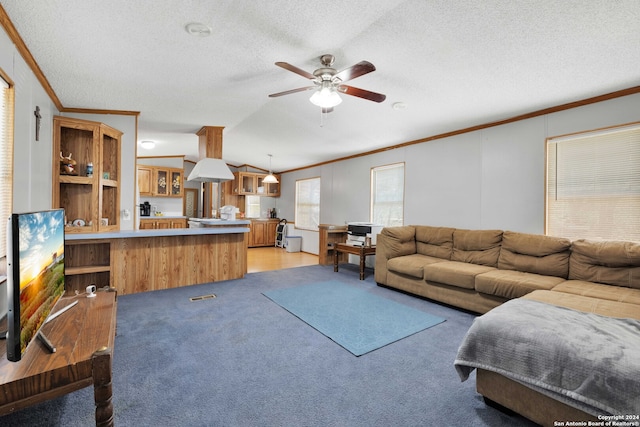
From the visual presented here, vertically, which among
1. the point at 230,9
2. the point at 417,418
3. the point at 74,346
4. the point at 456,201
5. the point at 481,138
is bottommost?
the point at 417,418

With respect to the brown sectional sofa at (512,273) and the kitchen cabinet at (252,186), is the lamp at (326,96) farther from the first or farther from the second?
the kitchen cabinet at (252,186)

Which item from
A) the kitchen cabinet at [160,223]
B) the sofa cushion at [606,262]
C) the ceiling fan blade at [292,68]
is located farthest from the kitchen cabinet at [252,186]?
the sofa cushion at [606,262]

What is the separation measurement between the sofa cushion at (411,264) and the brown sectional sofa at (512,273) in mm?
13

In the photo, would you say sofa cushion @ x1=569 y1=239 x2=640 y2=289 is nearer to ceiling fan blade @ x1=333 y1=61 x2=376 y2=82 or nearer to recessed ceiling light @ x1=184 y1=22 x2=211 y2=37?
ceiling fan blade @ x1=333 y1=61 x2=376 y2=82

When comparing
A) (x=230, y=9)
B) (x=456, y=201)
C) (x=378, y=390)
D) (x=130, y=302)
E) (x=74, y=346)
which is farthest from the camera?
(x=456, y=201)

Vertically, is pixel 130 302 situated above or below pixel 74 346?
below

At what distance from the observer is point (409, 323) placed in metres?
2.98

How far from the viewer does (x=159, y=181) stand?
7203 mm

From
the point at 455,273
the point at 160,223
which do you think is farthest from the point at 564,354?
the point at 160,223

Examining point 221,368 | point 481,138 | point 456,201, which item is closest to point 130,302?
point 221,368

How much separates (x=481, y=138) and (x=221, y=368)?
428cm

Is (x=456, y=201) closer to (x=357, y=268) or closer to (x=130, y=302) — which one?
(x=357, y=268)

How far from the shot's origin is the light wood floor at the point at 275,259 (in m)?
5.95

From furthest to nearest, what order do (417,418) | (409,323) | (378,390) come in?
(409,323)
(378,390)
(417,418)
